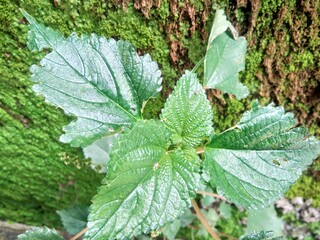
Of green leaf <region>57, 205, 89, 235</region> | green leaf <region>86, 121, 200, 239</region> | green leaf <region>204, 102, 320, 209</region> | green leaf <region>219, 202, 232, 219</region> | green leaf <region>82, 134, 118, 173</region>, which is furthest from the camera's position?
green leaf <region>219, 202, 232, 219</region>

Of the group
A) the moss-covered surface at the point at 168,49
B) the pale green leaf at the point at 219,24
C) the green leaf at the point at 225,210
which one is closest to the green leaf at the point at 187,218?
the green leaf at the point at 225,210

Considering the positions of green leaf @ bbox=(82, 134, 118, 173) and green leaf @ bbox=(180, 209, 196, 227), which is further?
green leaf @ bbox=(180, 209, 196, 227)

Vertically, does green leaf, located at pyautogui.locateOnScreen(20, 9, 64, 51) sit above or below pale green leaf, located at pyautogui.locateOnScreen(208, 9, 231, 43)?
below

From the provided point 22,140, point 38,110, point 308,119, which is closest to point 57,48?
point 38,110

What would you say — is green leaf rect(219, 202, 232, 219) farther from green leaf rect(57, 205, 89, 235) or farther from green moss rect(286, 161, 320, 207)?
green leaf rect(57, 205, 89, 235)

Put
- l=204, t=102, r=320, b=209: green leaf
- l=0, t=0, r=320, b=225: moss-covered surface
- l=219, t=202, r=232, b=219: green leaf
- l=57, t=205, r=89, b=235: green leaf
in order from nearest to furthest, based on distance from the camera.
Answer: l=204, t=102, r=320, b=209: green leaf < l=0, t=0, r=320, b=225: moss-covered surface < l=57, t=205, r=89, b=235: green leaf < l=219, t=202, r=232, b=219: green leaf

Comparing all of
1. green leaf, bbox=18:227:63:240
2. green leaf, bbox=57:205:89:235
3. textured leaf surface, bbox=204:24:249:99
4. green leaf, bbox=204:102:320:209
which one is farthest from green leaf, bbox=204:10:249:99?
green leaf, bbox=57:205:89:235

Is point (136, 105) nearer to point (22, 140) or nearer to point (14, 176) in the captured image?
point (22, 140)

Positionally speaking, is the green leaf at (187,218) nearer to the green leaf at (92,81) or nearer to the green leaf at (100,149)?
the green leaf at (100,149)
